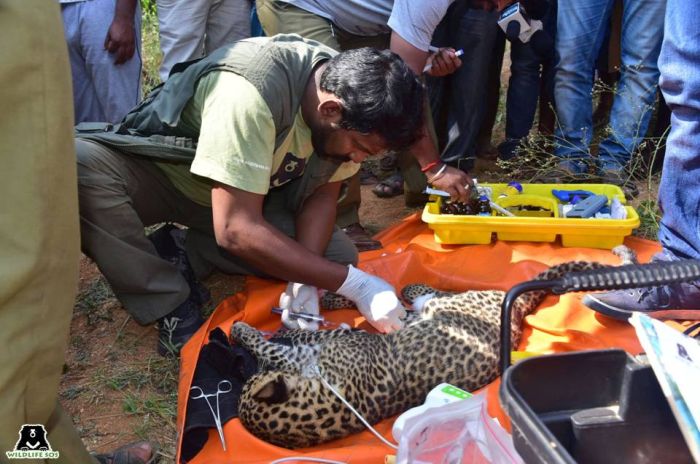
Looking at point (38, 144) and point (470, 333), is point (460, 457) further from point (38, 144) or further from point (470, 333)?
point (38, 144)

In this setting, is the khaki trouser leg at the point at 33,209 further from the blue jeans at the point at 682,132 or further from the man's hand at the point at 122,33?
the man's hand at the point at 122,33

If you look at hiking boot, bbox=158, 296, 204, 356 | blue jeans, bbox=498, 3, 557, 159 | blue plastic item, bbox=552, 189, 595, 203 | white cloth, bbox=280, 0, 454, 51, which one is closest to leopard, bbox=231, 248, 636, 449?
hiking boot, bbox=158, 296, 204, 356

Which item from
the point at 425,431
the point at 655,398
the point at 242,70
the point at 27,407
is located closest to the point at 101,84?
the point at 242,70

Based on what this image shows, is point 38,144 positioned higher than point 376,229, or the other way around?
point 38,144

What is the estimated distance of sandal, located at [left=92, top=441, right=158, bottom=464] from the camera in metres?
2.39

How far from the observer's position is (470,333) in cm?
272

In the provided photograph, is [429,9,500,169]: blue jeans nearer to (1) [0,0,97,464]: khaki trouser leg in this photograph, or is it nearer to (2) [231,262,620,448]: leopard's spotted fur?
(2) [231,262,620,448]: leopard's spotted fur

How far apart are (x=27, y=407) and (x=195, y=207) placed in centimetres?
193

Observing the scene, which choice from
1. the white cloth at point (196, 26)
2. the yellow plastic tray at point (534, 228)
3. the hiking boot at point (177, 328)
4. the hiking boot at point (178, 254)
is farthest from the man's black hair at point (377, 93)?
the white cloth at point (196, 26)

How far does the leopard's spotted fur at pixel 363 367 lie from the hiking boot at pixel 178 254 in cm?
62

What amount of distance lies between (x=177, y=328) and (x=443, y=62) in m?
2.33

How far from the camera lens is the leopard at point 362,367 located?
2410 millimetres

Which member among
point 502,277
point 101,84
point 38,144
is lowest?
point 502,277

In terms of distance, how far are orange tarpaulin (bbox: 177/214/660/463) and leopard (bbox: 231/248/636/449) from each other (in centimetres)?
8
